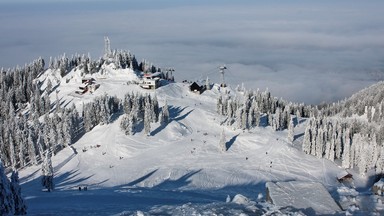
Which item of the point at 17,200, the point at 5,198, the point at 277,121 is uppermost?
the point at 5,198

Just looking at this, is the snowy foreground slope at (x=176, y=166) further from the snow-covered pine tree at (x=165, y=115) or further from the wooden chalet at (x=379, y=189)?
the wooden chalet at (x=379, y=189)

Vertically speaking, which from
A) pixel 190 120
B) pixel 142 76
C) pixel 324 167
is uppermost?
pixel 142 76

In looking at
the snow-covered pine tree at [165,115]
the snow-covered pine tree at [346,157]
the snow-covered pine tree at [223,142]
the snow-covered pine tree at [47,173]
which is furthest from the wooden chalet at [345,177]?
the snow-covered pine tree at [47,173]

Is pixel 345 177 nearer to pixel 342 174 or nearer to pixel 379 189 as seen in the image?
pixel 342 174

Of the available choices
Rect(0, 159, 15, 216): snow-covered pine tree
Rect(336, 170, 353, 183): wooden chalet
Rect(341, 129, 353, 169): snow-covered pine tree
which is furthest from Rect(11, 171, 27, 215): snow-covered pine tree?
Rect(341, 129, 353, 169): snow-covered pine tree

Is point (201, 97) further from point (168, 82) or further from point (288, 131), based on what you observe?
point (288, 131)

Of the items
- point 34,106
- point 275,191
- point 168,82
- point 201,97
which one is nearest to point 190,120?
point 201,97

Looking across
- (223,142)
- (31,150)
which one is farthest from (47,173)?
(223,142)
